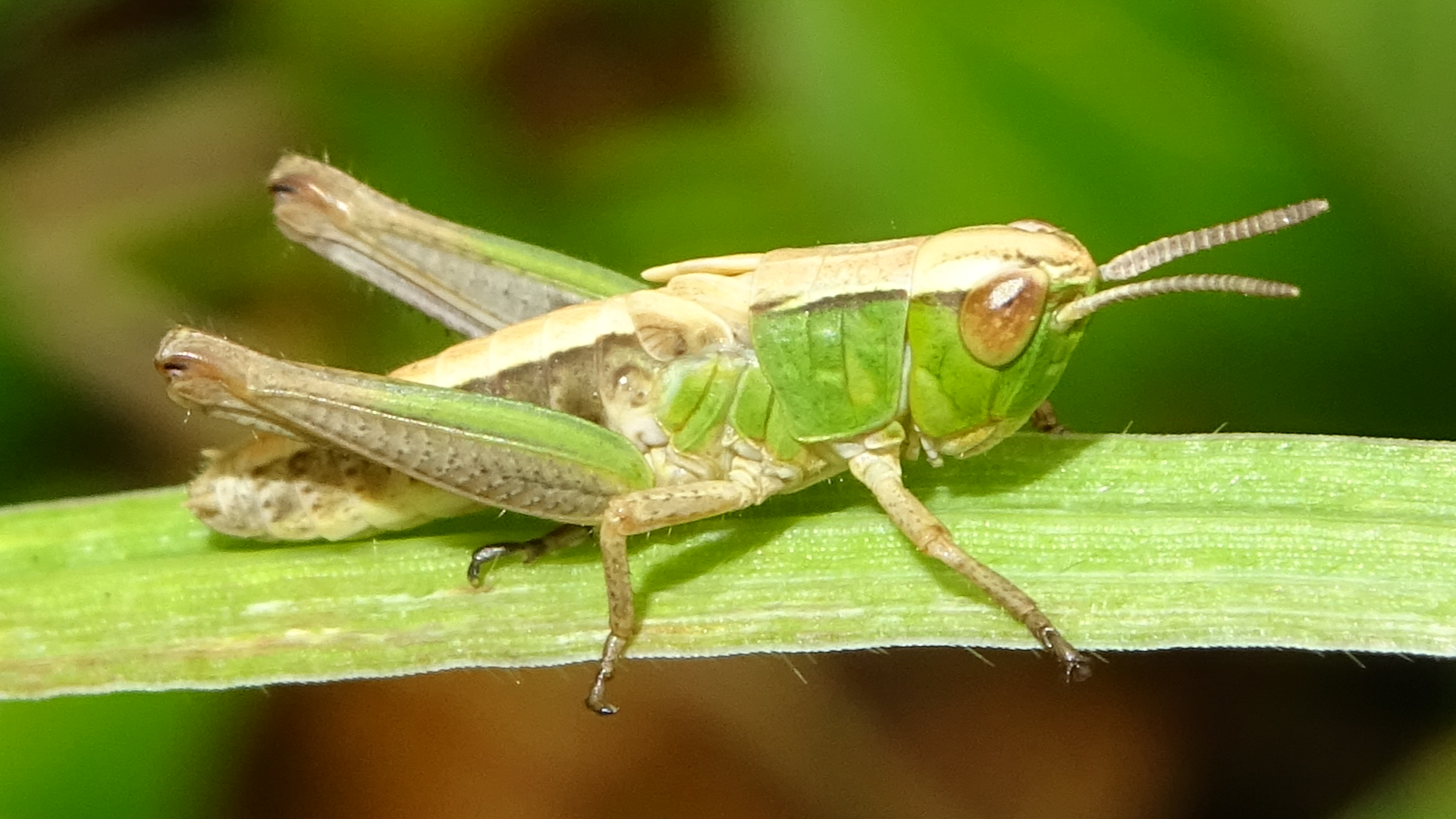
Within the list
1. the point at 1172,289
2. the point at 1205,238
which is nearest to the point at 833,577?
the point at 1172,289

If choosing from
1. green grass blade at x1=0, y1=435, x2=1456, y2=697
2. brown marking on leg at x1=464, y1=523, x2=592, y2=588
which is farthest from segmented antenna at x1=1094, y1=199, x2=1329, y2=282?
brown marking on leg at x1=464, y1=523, x2=592, y2=588

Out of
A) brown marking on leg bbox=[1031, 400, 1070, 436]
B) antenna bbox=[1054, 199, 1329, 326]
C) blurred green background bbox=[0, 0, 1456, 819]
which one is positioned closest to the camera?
antenna bbox=[1054, 199, 1329, 326]

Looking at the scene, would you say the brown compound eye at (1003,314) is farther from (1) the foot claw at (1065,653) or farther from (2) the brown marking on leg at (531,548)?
(2) the brown marking on leg at (531,548)

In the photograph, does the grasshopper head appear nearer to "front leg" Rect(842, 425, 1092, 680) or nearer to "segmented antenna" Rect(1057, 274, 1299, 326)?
"segmented antenna" Rect(1057, 274, 1299, 326)

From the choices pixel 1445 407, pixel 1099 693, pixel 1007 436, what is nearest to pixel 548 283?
pixel 1007 436

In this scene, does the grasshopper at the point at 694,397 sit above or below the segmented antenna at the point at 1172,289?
below

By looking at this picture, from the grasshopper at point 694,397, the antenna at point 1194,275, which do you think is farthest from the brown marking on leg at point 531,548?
the antenna at point 1194,275

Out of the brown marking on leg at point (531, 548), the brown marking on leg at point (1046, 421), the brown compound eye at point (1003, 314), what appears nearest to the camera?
the brown compound eye at point (1003, 314)
